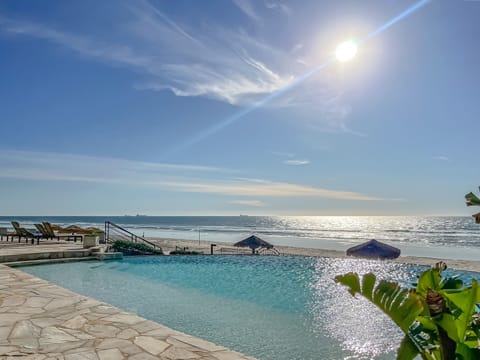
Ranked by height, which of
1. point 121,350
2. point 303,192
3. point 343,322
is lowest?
point 343,322

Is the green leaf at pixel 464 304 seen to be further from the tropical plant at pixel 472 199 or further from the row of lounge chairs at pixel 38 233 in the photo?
the row of lounge chairs at pixel 38 233

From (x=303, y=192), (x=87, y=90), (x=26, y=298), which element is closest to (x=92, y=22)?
(x=87, y=90)

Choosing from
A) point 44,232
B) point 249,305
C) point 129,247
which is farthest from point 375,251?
point 44,232

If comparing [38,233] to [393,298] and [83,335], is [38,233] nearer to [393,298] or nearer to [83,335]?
[83,335]

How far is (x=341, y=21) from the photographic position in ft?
24.8

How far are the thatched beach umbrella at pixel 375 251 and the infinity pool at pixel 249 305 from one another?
569cm

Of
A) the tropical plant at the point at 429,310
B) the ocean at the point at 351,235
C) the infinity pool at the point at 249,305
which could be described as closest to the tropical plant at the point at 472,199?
the tropical plant at the point at 429,310

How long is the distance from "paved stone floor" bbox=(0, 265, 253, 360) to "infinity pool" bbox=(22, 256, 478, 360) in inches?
67.0

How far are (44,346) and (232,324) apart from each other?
11.9 feet

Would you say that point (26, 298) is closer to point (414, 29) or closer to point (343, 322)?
point (343, 322)

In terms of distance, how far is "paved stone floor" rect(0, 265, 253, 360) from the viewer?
3402 millimetres

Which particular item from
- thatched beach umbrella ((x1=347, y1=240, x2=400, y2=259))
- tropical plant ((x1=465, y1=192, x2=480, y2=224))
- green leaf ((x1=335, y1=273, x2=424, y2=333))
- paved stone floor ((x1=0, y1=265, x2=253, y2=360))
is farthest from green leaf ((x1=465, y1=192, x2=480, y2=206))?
thatched beach umbrella ((x1=347, y1=240, x2=400, y2=259))

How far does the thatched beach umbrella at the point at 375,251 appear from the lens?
1972cm

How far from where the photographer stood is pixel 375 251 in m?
20.0
